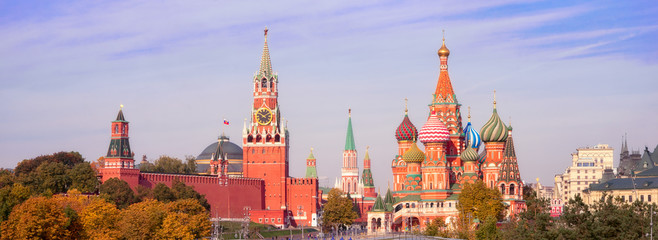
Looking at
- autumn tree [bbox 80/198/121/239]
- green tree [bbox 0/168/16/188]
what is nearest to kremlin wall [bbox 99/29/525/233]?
green tree [bbox 0/168/16/188]

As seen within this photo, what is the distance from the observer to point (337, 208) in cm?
16525

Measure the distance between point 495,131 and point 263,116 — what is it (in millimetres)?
38311

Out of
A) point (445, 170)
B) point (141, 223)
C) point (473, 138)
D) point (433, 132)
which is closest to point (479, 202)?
point (445, 170)

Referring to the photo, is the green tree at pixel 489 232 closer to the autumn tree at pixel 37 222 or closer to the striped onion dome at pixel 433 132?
the striped onion dome at pixel 433 132

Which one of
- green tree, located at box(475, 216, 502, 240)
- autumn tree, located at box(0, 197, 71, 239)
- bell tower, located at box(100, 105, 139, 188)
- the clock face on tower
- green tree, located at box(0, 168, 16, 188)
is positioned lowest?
green tree, located at box(475, 216, 502, 240)

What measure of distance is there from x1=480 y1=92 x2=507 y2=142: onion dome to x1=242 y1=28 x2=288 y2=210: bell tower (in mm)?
33305

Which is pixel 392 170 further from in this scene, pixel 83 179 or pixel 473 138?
pixel 83 179

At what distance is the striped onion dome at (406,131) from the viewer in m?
→ 158

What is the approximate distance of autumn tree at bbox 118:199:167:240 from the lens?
99.8 metres

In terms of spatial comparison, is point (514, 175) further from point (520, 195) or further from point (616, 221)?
point (616, 221)

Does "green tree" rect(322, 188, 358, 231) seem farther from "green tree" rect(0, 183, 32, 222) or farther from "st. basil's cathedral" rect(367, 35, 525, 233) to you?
"green tree" rect(0, 183, 32, 222)

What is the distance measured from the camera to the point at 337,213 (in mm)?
164625

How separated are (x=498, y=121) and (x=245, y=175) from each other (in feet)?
132

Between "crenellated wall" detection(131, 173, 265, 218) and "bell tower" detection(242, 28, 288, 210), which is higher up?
"bell tower" detection(242, 28, 288, 210)
